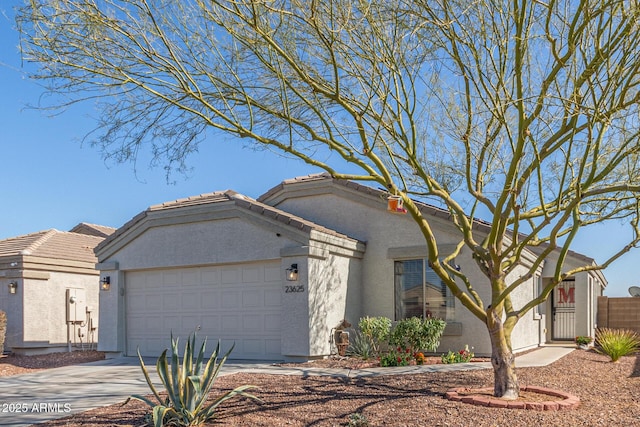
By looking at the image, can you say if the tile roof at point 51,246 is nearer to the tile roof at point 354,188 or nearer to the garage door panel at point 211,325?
the garage door panel at point 211,325

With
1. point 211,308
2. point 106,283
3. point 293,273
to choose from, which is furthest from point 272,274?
point 106,283

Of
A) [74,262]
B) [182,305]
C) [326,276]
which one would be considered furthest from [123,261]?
[326,276]

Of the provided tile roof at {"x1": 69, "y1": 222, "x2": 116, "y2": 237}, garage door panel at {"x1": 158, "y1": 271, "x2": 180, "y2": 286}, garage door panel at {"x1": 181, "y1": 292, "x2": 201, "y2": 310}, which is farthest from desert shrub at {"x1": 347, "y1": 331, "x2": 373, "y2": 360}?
tile roof at {"x1": 69, "y1": 222, "x2": 116, "y2": 237}

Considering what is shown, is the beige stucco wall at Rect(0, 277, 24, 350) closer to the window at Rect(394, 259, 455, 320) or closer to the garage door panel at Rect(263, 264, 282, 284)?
the garage door panel at Rect(263, 264, 282, 284)

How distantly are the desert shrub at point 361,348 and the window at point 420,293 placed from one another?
4.89 ft

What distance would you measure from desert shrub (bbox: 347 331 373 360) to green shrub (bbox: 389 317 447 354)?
1.85ft

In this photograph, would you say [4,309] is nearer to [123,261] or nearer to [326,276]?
[123,261]

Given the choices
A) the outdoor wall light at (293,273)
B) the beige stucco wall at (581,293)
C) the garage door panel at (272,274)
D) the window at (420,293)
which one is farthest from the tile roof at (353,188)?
the beige stucco wall at (581,293)

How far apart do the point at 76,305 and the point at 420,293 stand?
37.0 feet

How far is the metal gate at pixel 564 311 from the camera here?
23922mm

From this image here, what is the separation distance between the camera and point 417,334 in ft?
50.1

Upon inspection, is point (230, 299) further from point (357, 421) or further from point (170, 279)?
point (357, 421)

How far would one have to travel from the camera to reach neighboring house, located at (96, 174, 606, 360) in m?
15.6

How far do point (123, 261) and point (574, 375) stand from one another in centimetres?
1199
